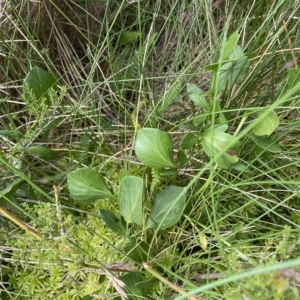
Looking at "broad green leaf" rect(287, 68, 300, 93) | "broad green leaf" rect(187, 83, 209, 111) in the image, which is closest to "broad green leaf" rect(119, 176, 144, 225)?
"broad green leaf" rect(187, 83, 209, 111)

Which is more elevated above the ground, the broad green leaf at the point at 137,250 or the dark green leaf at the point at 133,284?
the broad green leaf at the point at 137,250

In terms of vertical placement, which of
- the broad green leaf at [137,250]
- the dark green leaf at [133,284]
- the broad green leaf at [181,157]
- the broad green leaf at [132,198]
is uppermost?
the broad green leaf at [181,157]

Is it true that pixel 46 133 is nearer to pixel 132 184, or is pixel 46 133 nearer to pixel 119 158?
pixel 119 158

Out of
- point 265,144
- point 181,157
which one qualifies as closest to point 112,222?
point 181,157

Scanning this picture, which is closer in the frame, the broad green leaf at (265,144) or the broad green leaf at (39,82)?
the broad green leaf at (265,144)

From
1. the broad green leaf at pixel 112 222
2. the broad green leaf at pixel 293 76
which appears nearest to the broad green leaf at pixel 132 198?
the broad green leaf at pixel 112 222

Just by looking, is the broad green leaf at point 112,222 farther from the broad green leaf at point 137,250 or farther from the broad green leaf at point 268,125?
the broad green leaf at point 268,125
